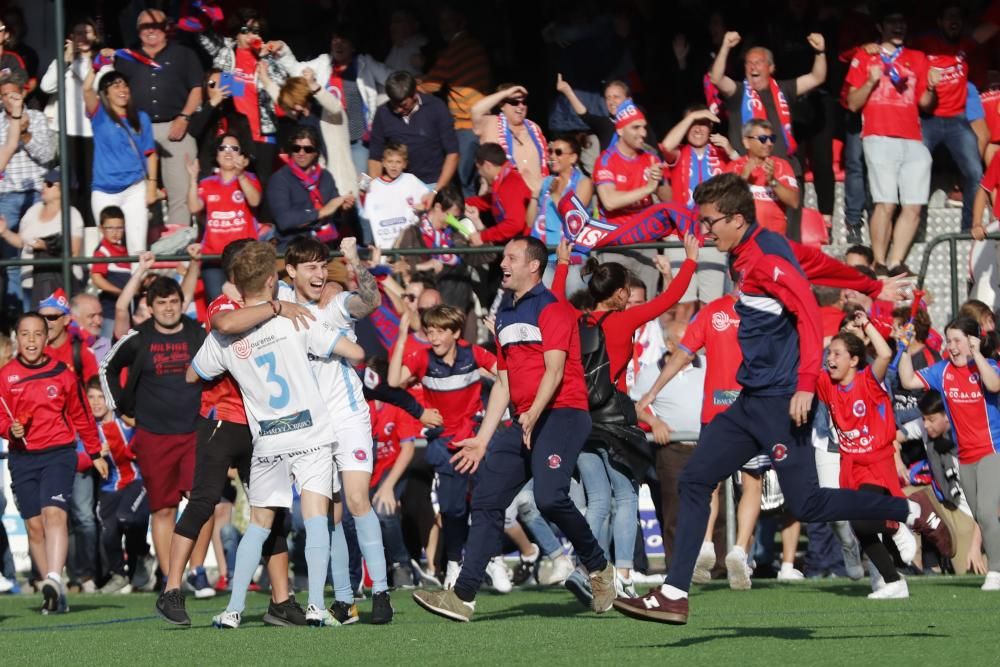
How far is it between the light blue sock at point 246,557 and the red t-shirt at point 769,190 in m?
6.03

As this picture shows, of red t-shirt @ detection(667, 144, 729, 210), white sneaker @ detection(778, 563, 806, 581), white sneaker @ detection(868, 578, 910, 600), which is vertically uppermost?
red t-shirt @ detection(667, 144, 729, 210)

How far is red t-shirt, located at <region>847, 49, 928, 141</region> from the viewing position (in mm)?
15359

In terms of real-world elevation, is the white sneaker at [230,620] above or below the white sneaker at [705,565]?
above

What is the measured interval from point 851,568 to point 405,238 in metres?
4.85

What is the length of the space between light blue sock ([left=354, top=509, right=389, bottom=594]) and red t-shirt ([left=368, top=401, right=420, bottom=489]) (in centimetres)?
308

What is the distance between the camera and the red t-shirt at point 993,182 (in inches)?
579

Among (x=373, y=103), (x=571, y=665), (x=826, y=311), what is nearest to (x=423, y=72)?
(x=373, y=103)

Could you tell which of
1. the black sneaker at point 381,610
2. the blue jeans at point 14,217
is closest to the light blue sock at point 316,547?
the black sneaker at point 381,610

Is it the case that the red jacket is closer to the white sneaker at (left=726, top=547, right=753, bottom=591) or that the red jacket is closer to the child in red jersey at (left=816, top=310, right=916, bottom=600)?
the white sneaker at (left=726, top=547, right=753, bottom=591)

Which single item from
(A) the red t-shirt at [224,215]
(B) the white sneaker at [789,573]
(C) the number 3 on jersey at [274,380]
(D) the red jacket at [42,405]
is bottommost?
(B) the white sneaker at [789,573]

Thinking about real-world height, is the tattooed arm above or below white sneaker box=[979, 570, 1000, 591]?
above

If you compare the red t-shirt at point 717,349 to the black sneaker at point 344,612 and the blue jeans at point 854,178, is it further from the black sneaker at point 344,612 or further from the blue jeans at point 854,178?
the blue jeans at point 854,178

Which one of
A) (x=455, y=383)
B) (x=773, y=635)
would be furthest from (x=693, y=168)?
(x=773, y=635)

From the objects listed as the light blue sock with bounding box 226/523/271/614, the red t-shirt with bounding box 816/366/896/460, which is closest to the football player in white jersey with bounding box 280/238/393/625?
the light blue sock with bounding box 226/523/271/614
